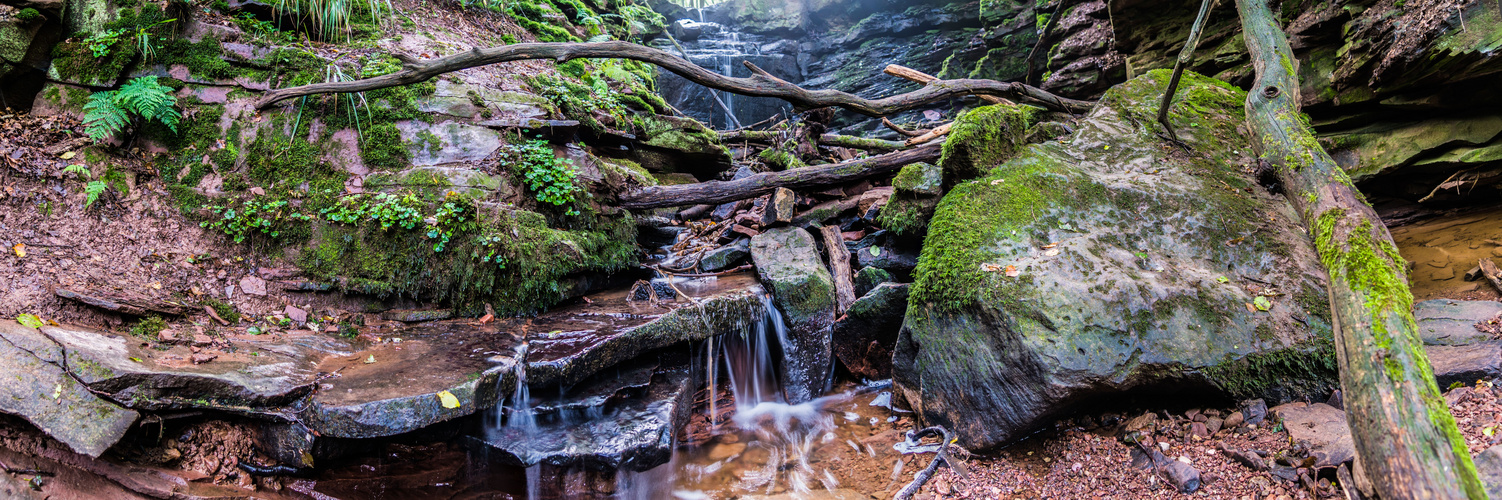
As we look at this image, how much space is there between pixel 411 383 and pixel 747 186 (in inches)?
156

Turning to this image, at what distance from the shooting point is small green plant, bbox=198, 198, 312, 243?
4355mm

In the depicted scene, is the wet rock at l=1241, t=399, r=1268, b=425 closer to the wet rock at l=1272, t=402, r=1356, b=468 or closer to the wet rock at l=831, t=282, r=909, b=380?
the wet rock at l=1272, t=402, r=1356, b=468

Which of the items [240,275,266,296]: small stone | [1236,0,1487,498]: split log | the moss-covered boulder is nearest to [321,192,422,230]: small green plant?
[240,275,266,296]: small stone

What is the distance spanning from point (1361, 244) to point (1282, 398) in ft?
3.57

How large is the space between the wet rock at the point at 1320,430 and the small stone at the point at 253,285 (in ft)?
21.8

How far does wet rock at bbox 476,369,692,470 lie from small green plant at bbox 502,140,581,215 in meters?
2.27

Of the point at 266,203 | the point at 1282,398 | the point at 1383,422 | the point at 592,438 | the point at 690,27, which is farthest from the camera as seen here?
the point at 690,27

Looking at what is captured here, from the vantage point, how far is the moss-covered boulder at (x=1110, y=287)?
3242 mm

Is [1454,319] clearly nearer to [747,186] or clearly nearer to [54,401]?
[747,186]

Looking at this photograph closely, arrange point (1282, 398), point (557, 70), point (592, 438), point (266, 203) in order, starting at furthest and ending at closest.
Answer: point (557, 70) → point (266, 203) → point (592, 438) → point (1282, 398)

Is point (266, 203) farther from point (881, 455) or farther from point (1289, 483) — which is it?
point (1289, 483)

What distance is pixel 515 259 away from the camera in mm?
4699

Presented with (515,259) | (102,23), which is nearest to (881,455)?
(515,259)

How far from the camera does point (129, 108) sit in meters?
4.29
